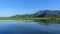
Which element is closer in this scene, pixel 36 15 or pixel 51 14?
pixel 51 14

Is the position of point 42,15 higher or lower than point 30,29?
higher

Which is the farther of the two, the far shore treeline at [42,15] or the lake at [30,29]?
the far shore treeline at [42,15]

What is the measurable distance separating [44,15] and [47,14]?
1.95 m

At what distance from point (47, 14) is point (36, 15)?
25.0 ft

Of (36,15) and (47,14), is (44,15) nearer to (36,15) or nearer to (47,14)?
(47,14)

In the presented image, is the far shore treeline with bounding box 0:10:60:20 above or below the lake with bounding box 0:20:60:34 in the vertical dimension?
above

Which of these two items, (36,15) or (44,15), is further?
(36,15)

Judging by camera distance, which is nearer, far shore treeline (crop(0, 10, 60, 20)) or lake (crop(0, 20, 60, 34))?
lake (crop(0, 20, 60, 34))

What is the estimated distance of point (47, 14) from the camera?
50375 millimetres

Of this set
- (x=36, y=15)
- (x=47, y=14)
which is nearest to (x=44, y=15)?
(x=47, y=14)

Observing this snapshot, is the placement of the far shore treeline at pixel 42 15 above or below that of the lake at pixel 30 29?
above

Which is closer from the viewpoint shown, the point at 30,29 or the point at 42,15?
the point at 30,29

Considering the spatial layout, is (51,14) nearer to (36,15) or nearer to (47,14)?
(47,14)

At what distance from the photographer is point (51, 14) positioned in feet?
168
